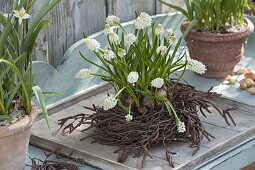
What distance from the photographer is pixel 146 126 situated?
2578 mm

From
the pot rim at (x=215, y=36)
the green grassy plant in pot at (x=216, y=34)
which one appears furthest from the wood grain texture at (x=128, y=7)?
the pot rim at (x=215, y=36)

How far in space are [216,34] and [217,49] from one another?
0.07m

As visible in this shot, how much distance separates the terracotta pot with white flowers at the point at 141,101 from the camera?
8.43 ft

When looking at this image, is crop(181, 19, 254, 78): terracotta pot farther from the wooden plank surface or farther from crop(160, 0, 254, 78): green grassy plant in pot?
the wooden plank surface

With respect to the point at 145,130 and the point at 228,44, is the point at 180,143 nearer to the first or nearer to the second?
the point at 145,130

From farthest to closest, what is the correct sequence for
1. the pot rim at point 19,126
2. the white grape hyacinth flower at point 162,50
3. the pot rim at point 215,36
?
the pot rim at point 215,36 → the white grape hyacinth flower at point 162,50 → the pot rim at point 19,126

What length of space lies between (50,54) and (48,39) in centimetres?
7

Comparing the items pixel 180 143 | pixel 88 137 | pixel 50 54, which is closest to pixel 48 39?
pixel 50 54

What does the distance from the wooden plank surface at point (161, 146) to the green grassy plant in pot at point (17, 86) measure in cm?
27

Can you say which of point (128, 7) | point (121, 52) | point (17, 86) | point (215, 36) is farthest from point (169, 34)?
point (128, 7)

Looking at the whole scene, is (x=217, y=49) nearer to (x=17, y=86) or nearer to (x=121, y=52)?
(x=121, y=52)

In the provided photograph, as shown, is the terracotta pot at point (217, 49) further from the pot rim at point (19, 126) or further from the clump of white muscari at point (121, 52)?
the pot rim at point (19, 126)

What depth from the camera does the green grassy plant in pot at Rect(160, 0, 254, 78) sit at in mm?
3162

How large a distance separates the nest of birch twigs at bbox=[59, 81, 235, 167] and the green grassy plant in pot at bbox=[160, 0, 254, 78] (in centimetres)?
47
